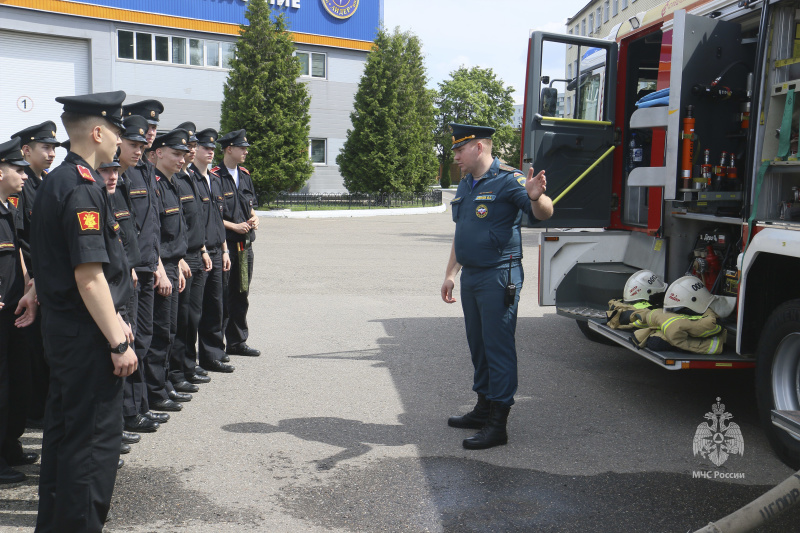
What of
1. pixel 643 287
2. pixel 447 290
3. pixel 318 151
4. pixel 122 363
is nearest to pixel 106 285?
pixel 122 363

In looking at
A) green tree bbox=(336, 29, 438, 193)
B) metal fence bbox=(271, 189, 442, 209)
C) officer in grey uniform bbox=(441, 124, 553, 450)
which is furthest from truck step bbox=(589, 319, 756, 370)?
green tree bbox=(336, 29, 438, 193)

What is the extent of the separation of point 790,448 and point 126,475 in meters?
3.76

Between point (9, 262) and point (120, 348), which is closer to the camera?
point (120, 348)

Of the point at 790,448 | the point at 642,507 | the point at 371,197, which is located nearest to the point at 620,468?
the point at 642,507

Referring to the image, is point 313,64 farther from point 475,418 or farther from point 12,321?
point 12,321

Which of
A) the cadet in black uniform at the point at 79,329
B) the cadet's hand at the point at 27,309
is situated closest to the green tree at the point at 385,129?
the cadet's hand at the point at 27,309

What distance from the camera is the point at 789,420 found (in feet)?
11.5

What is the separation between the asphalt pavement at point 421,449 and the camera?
3576 mm

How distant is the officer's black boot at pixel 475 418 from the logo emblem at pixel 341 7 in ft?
106

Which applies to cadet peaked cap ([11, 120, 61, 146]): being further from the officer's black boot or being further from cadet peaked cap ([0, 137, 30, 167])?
the officer's black boot

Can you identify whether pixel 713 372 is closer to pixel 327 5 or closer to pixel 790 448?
pixel 790 448

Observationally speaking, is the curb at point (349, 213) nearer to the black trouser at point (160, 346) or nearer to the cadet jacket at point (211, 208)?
the cadet jacket at point (211, 208)

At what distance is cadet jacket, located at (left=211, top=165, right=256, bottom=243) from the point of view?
22.0 feet

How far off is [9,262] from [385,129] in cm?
2828
